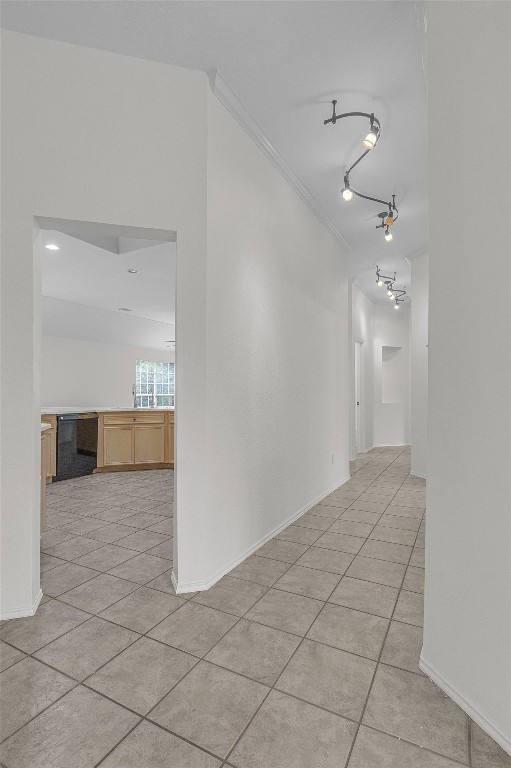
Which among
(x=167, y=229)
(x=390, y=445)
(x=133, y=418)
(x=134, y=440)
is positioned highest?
(x=167, y=229)

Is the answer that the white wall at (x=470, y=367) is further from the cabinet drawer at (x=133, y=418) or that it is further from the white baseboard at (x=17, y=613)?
the cabinet drawer at (x=133, y=418)

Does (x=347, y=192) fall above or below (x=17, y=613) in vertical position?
above

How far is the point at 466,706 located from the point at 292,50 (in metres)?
3.20

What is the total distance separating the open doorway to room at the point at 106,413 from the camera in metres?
2.64

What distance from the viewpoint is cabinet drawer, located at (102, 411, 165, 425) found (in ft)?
18.9

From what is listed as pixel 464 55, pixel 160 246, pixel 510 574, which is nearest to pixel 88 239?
pixel 160 246

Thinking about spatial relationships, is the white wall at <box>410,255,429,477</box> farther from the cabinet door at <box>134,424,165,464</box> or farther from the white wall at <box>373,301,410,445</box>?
the cabinet door at <box>134,424,165,464</box>

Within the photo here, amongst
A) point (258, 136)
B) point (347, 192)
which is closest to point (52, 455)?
point (258, 136)

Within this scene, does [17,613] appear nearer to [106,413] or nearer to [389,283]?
[106,413]

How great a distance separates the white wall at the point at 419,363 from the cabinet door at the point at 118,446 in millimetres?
4080

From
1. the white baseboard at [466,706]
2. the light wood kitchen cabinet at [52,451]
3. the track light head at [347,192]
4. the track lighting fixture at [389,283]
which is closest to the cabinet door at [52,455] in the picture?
the light wood kitchen cabinet at [52,451]

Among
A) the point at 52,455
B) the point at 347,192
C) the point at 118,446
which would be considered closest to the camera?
the point at 347,192

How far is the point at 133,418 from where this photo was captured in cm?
589

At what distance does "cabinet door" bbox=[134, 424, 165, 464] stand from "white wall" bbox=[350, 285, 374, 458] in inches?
127
